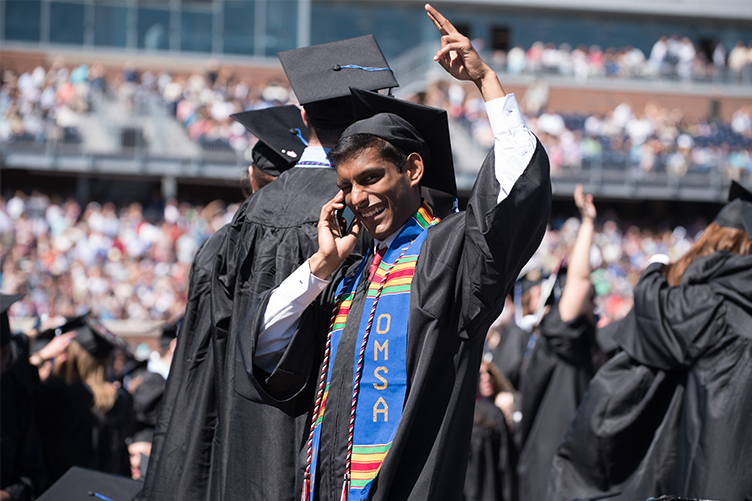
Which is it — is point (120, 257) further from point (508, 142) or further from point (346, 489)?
point (508, 142)

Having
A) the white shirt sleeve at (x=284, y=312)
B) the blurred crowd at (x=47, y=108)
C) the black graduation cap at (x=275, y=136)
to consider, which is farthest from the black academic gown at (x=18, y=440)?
the blurred crowd at (x=47, y=108)

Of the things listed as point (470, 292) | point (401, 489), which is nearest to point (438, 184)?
point (470, 292)

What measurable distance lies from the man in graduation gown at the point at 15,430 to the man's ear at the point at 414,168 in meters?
2.93

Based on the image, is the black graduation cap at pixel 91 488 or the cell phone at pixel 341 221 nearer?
the cell phone at pixel 341 221

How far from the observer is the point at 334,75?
3.57 m

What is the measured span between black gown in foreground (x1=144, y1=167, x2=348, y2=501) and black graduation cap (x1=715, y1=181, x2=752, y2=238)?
2.48 m

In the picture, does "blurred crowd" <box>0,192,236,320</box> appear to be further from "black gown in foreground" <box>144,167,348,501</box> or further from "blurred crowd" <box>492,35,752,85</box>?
"blurred crowd" <box>492,35,752,85</box>

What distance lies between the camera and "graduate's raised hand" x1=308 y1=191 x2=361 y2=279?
288 cm

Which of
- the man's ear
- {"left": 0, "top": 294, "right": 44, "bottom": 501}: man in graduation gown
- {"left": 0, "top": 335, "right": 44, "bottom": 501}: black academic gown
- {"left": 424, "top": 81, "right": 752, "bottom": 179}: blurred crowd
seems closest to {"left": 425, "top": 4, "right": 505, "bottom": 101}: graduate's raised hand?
the man's ear

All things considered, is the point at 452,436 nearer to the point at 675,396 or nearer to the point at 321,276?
the point at 321,276

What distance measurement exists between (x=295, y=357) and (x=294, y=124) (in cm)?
165

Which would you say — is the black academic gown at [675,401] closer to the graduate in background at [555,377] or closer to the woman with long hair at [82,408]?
the graduate in background at [555,377]

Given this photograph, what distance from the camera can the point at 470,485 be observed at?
7434 millimetres

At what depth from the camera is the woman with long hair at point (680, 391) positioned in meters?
4.27
